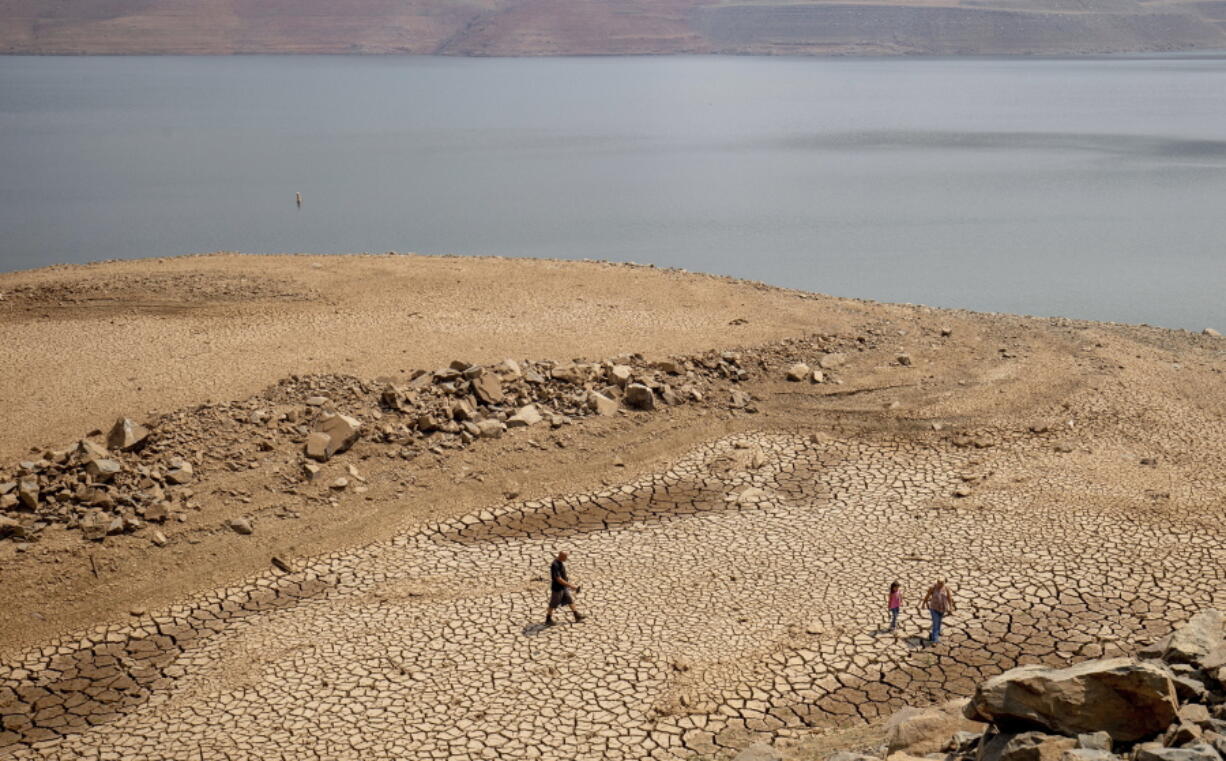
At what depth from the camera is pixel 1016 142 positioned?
211 feet

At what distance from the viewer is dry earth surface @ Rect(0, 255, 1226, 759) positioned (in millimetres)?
11289

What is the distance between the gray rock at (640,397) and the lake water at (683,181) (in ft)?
51.7

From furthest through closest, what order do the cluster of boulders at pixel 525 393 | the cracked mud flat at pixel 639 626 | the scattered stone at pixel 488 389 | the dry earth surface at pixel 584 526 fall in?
the scattered stone at pixel 488 389, the cluster of boulders at pixel 525 393, the dry earth surface at pixel 584 526, the cracked mud flat at pixel 639 626

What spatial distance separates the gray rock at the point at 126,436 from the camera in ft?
49.1

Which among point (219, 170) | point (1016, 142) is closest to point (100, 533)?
point (219, 170)

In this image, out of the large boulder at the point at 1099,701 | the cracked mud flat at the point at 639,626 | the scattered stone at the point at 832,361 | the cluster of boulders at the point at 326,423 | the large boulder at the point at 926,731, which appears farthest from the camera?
the scattered stone at the point at 832,361

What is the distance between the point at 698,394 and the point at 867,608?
6.06 m

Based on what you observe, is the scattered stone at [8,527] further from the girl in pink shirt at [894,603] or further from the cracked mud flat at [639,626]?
the girl in pink shirt at [894,603]

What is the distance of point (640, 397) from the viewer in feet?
58.3

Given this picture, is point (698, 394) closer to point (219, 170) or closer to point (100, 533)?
point (100, 533)

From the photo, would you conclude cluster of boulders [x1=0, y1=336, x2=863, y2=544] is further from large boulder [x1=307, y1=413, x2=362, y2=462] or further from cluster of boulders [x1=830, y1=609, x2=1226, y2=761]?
cluster of boulders [x1=830, y1=609, x2=1226, y2=761]

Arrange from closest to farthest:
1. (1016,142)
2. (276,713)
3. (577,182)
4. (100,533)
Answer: (276,713) → (100,533) → (577,182) → (1016,142)

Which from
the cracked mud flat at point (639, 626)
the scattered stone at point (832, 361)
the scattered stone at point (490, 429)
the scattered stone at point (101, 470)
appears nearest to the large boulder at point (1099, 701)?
the cracked mud flat at point (639, 626)

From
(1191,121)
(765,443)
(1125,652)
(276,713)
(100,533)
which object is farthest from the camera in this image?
(1191,121)
